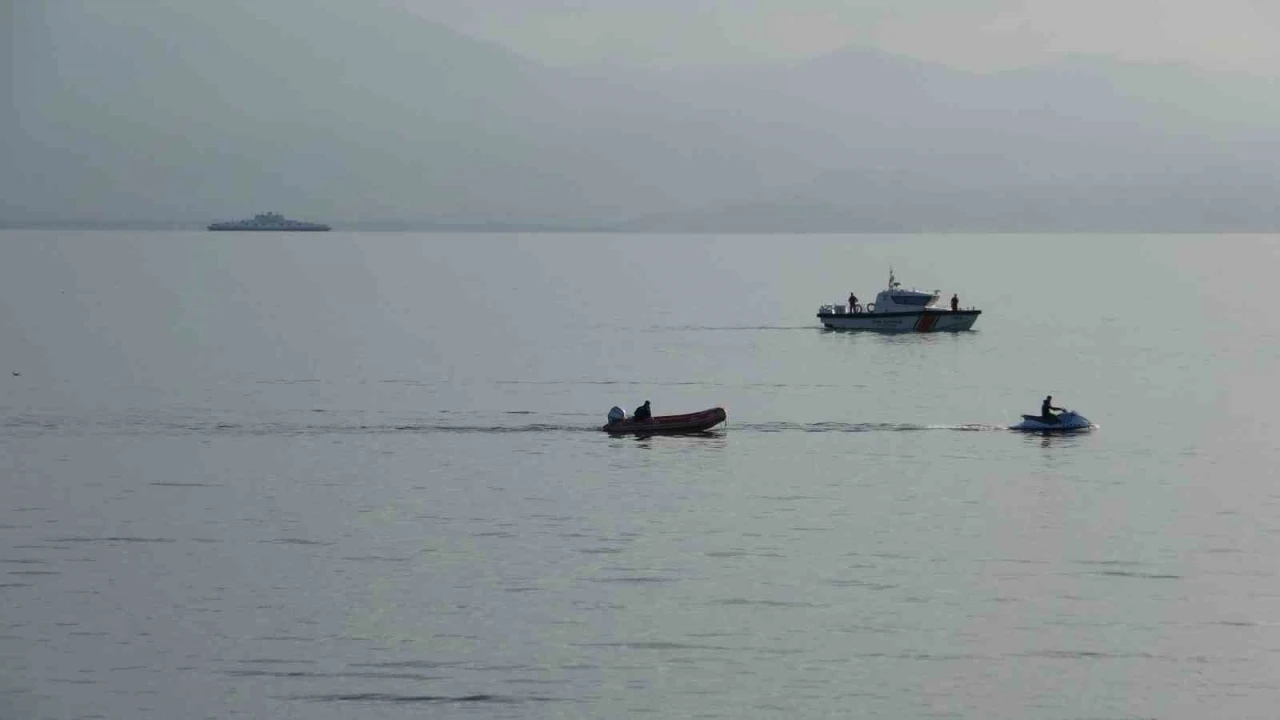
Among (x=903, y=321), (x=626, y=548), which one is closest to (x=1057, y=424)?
(x=626, y=548)

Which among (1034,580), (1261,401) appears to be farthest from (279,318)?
(1034,580)

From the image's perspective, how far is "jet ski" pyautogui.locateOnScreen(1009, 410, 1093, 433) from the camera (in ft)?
252

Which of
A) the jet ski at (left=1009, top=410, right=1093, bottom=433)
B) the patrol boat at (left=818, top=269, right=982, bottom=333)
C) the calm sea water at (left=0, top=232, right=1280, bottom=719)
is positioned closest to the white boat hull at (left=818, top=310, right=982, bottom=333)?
the patrol boat at (left=818, top=269, right=982, bottom=333)

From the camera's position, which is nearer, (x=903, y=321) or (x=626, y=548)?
(x=626, y=548)

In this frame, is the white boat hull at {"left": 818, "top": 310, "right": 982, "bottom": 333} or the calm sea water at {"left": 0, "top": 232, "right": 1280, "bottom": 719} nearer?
the calm sea water at {"left": 0, "top": 232, "right": 1280, "bottom": 719}

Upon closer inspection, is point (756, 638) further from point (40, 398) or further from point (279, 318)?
point (279, 318)

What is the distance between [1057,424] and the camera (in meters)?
76.8

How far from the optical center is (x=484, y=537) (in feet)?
172

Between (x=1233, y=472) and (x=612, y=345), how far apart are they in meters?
69.2

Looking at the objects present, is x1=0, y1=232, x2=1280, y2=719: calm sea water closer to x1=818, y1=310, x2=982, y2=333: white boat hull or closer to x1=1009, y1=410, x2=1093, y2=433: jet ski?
x1=1009, y1=410, x2=1093, y2=433: jet ski

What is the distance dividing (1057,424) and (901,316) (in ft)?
201

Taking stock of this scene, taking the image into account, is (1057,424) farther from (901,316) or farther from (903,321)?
(903,321)

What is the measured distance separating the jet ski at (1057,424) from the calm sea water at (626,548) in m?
1.13

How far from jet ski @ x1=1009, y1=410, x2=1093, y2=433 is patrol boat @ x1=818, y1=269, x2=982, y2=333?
5987 cm
